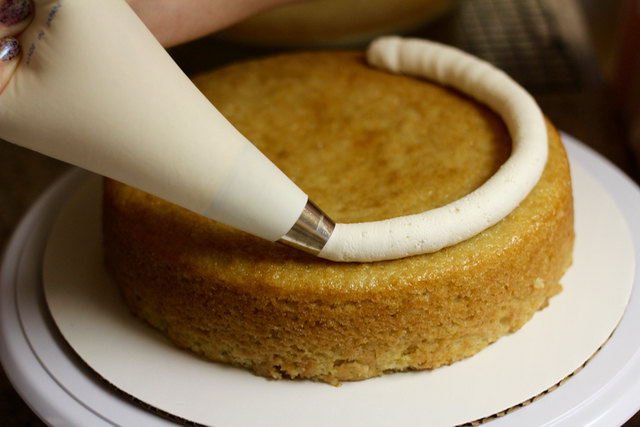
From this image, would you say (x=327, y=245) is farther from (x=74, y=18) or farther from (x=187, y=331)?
(x=74, y=18)

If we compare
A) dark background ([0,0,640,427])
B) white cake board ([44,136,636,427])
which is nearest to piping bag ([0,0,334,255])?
white cake board ([44,136,636,427])

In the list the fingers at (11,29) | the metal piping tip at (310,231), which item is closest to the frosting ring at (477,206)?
the metal piping tip at (310,231)

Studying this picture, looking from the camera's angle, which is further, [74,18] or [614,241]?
[614,241]

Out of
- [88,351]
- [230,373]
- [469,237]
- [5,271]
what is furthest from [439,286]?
[5,271]

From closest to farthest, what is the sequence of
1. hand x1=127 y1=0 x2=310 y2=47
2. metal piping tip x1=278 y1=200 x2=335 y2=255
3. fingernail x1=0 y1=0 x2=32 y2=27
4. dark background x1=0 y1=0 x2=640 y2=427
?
fingernail x1=0 y1=0 x2=32 y2=27 → metal piping tip x1=278 y1=200 x2=335 y2=255 → hand x1=127 y1=0 x2=310 y2=47 → dark background x1=0 y1=0 x2=640 y2=427

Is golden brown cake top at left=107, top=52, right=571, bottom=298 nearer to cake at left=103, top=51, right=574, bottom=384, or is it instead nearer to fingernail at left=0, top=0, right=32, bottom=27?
cake at left=103, top=51, right=574, bottom=384

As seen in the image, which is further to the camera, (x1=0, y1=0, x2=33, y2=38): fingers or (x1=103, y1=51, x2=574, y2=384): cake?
(x1=103, y1=51, x2=574, y2=384): cake
